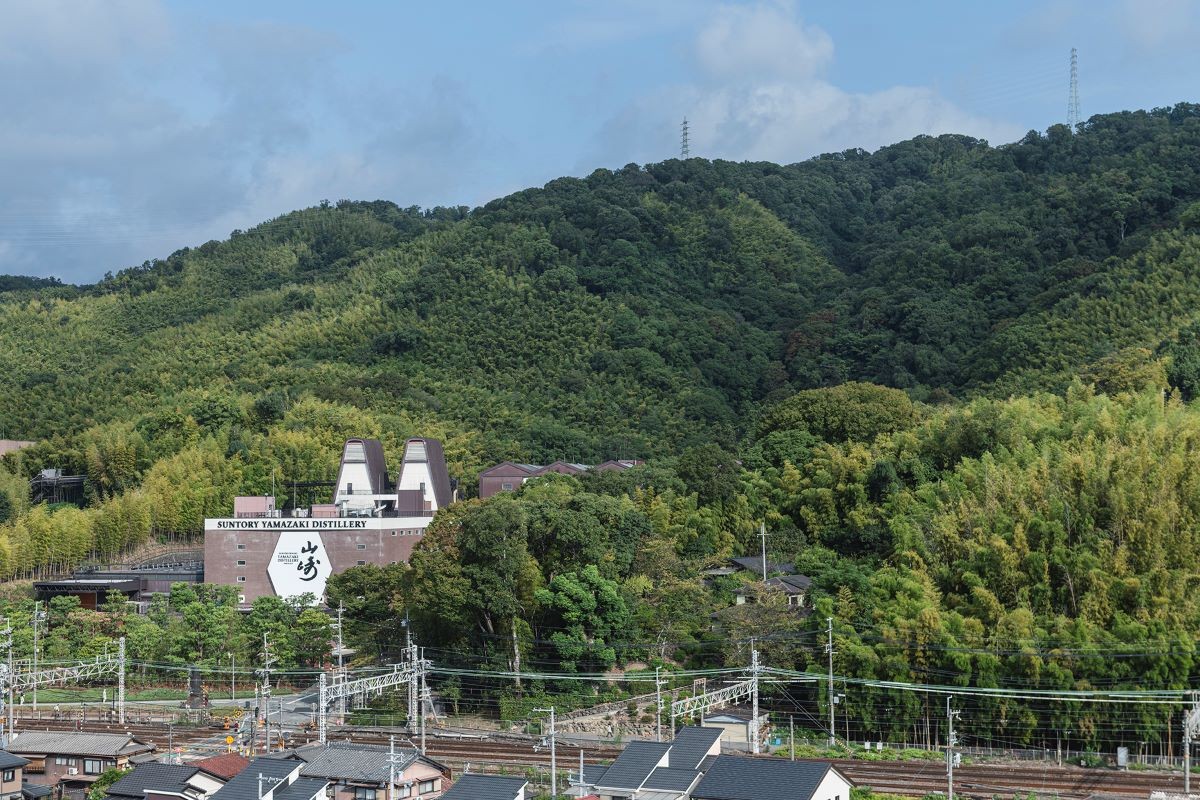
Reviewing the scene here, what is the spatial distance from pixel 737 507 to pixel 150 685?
16.4 meters

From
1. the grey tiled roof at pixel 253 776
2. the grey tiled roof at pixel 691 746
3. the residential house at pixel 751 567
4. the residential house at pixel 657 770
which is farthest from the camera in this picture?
the residential house at pixel 751 567

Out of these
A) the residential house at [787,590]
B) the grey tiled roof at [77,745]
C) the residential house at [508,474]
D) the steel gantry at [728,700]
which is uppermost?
the residential house at [508,474]

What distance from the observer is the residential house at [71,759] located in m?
25.8

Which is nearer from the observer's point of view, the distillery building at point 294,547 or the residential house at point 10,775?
the residential house at point 10,775

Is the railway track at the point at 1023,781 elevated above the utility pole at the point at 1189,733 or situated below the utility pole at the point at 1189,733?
below

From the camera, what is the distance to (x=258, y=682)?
115 feet

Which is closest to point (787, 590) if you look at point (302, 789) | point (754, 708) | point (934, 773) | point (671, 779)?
point (754, 708)

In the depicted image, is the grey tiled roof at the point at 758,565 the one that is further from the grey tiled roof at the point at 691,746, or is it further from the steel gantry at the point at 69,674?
the steel gantry at the point at 69,674

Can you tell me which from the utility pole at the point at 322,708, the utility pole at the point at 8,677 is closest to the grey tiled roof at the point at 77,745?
the utility pole at the point at 8,677

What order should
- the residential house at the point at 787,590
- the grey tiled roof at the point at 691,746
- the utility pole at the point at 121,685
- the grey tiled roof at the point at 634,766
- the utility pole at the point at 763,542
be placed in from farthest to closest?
the utility pole at the point at 763,542
the residential house at the point at 787,590
the utility pole at the point at 121,685
the grey tiled roof at the point at 691,746
the grey tiled roof at the point at 634,766

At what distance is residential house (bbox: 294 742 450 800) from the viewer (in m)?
23.6

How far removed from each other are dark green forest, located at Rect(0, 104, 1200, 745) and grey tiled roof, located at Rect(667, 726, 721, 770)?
4.72 metres

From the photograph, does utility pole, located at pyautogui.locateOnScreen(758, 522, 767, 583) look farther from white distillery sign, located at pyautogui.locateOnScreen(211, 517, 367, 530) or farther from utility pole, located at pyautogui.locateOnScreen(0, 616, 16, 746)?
utility pole, located at pyautogui.locateOnScreen(0, 616, 16, 746)

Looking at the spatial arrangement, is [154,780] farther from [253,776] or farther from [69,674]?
[69,674]
